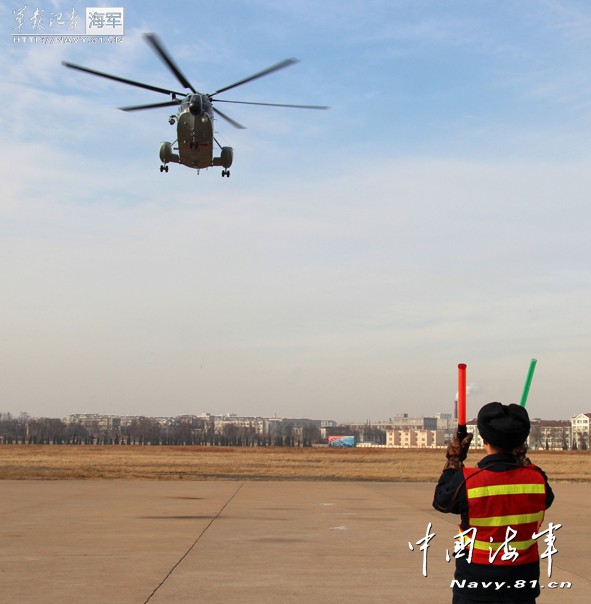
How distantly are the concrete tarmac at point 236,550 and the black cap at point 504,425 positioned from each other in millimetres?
3899

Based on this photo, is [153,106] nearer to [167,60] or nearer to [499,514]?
[167,60]

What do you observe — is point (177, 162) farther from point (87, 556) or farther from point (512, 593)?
point (512, 593)

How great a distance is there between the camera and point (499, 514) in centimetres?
507

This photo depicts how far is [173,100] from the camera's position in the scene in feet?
100

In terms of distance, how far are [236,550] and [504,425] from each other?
11.3 metres

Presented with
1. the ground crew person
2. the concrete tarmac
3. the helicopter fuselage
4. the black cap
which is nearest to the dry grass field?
the concrete tarmac

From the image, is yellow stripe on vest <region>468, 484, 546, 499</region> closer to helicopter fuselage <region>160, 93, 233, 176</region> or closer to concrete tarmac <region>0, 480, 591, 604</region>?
concrete tarmac <region>0, 480, 591, 604</region>

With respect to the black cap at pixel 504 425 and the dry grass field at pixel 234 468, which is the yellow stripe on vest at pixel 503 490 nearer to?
the black cap at pixel 504 425

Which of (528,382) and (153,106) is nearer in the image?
(528,382)

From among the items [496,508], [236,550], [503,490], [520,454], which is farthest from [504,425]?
[236,550]

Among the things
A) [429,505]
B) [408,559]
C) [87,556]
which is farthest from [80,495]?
[408,559]

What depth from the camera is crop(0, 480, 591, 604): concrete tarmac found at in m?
11.4

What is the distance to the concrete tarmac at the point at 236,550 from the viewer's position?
11.4 meters

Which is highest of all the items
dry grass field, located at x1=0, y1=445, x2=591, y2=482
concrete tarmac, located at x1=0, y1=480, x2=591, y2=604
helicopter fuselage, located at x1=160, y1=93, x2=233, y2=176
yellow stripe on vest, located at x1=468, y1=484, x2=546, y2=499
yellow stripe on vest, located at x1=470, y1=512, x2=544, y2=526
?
helicopter fuselage, located at x1=160, y1=93, x2=233, y2=176
